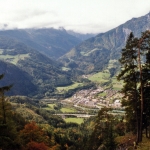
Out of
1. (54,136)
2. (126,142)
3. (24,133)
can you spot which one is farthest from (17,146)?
(54,136)

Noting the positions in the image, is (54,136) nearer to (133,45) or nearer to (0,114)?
(0,114)

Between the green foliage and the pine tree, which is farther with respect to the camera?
the pine tree

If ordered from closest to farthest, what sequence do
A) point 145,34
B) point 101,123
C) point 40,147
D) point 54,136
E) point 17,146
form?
1. point 145,34
2. point 17,146
3. point 40,147
4. point 101,123
5. point 54,136

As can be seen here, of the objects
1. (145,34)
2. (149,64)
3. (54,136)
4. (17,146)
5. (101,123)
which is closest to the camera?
(145,34)

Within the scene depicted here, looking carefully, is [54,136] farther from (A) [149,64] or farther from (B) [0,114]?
(A) [149,64]

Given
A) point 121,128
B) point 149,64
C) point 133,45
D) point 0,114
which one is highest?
point 133,45

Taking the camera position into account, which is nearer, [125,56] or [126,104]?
[125,56]

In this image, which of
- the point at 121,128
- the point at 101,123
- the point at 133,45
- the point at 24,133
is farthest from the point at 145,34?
the point at 121,128

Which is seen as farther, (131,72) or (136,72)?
(131,72)

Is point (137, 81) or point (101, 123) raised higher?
point (137, 81)

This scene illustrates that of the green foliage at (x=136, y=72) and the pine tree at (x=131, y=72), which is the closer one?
the green foliage at (x=136, y=72)
